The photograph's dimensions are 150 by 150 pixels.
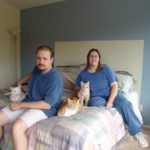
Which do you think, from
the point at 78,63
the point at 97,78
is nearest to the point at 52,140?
the point at 97,78

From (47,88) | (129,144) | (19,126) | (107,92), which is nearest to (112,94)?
(107,92)

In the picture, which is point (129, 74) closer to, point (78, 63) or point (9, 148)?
point (78, 63)

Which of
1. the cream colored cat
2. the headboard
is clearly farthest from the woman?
the headboard

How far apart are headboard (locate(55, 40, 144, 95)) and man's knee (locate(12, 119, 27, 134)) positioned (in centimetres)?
194

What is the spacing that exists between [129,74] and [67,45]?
1.24 m

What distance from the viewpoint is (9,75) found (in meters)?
3.91

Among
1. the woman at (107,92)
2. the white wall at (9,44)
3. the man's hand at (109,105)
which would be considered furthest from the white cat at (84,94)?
the white wall at (9,44)

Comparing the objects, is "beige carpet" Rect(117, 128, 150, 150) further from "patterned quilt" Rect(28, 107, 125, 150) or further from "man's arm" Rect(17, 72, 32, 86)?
"man's arm" Rect(17, 72, 32, 86)

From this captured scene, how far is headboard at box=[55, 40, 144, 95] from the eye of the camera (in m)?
2.88

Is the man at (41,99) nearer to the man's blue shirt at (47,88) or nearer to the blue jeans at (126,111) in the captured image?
the man's blue shirt at (47,88)

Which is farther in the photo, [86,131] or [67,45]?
[67,45]

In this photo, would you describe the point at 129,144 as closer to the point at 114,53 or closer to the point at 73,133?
the point at 73,133

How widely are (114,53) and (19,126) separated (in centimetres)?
203

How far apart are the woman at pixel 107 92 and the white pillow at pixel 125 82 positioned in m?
0.28
